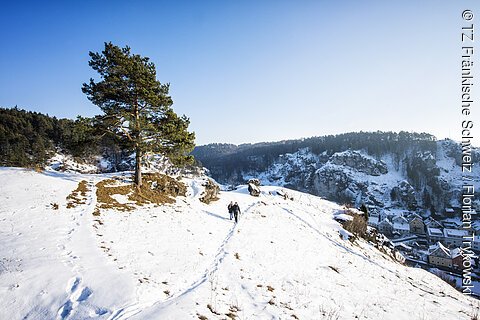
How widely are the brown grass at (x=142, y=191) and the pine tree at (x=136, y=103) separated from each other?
121 cm

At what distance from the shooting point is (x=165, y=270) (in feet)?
30.6

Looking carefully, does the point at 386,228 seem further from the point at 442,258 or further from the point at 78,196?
the point at 78,196

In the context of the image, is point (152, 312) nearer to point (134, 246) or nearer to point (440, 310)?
point (134, 246)

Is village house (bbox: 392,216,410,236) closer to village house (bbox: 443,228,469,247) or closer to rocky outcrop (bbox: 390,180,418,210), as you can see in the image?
village house (bbox: 443,228,469,247)

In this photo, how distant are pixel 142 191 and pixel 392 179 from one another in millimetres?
172161

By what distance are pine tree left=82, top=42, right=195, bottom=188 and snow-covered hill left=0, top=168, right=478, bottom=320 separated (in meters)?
5.37

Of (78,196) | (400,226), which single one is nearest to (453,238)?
(400,226)

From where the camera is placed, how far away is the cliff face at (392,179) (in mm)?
131125

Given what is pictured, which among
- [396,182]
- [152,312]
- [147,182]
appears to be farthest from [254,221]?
[396,182]

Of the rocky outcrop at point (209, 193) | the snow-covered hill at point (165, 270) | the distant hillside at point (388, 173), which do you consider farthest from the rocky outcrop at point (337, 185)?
the snow-covered hill at point (165, 270)

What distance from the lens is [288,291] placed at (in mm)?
9656

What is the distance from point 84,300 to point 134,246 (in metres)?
4.80

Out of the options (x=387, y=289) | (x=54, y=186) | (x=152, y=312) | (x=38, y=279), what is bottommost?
(x=387, y=289)

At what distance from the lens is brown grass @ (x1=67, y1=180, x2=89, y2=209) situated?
48.4 ft
